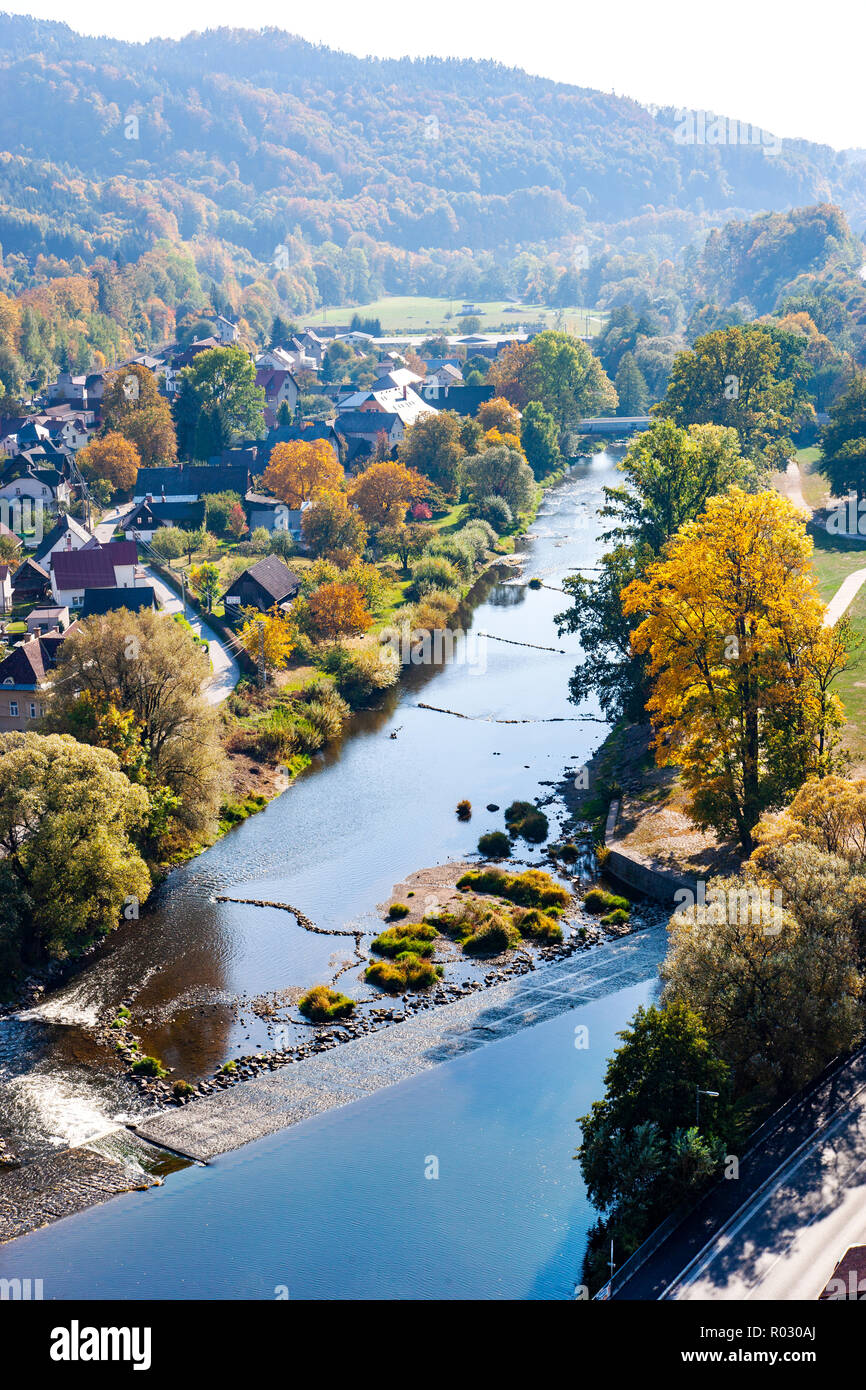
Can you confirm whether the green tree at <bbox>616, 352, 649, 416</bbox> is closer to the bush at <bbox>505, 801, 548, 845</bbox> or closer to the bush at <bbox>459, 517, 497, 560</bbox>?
the bush at <bbox>459, 517, 497, 560</bbox>

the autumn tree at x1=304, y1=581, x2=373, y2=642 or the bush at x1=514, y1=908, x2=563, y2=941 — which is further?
the autumn tree at x1=304, y1=581, x2=373, y2=642

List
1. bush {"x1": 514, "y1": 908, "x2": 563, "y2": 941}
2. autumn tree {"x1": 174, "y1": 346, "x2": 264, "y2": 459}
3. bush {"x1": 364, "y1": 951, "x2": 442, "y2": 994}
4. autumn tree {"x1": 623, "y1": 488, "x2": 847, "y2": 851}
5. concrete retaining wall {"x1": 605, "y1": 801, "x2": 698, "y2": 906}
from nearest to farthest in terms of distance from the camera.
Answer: bush {"x1": 364, "y1": 951, "x2": 442, "y2": 994}
autumn tree {"x1": 623, "y1": 488, "x2": 847, "y2": 851}
bush {"x1": 514, "y1": 908, "x2": 563, "y2": 941}
concrete retaining wall {"x1": 605, "y1": 801, "x2": 698, "y2": 906}
autumn tree {"x1": 174, "y1": 346, "x2": 264, "y2": 459}

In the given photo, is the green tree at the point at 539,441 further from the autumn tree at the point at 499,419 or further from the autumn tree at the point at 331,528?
the autumn tree at the point at 331,528

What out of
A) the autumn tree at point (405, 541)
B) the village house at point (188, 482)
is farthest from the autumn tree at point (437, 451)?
A: the autumn tree at point (405, 541)

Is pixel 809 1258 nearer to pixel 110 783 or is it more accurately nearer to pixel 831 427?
pixel 110 783

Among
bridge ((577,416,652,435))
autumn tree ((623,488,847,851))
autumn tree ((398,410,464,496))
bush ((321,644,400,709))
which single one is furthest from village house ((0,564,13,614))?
bridge ((577,416,652,435))

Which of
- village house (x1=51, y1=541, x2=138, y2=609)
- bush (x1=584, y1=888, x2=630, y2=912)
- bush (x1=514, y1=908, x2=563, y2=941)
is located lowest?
bush (x1=514, y1=908, x2=563, y2=941)

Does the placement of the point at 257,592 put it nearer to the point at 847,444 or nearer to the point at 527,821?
the point at 527,821
